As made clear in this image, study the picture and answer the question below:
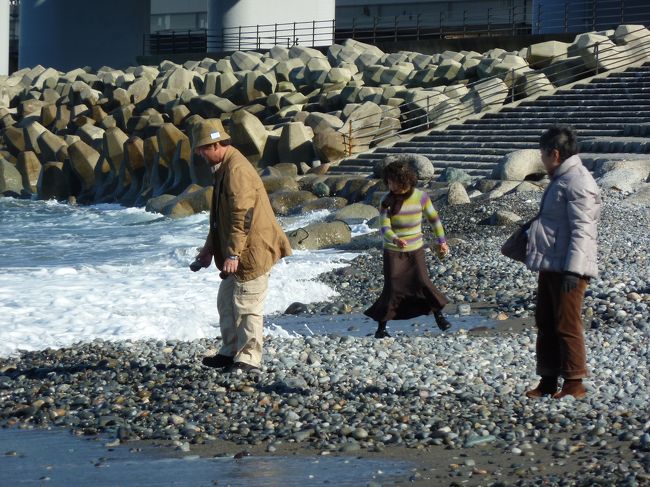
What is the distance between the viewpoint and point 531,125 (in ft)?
84.6

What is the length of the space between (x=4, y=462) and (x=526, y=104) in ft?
74.0

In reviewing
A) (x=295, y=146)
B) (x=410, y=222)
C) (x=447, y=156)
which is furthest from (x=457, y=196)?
(x=410, y=222)

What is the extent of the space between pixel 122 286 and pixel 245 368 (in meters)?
6.49

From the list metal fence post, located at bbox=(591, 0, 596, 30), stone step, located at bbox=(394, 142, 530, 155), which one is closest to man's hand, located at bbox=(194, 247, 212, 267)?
stone step, located at bbox=(394, 142, 530, 155)

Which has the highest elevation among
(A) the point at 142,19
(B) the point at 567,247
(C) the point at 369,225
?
(A) the point at 142,19

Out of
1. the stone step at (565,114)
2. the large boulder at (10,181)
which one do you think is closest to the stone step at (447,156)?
the stone step at (565,114)

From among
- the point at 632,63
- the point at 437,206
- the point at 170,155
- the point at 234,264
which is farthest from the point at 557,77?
the point at 234,264

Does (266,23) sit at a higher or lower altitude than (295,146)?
higher

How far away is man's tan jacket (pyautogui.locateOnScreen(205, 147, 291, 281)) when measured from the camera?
24.0ft

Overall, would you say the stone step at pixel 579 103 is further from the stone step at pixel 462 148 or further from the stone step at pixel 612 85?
the stone step at pixel 462 148

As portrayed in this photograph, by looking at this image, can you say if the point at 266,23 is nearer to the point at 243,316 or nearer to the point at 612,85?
the point at 612,85

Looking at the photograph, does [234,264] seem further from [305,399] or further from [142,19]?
[142,19]

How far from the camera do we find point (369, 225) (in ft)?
61.5

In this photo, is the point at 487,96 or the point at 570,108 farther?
the point at 487,96
